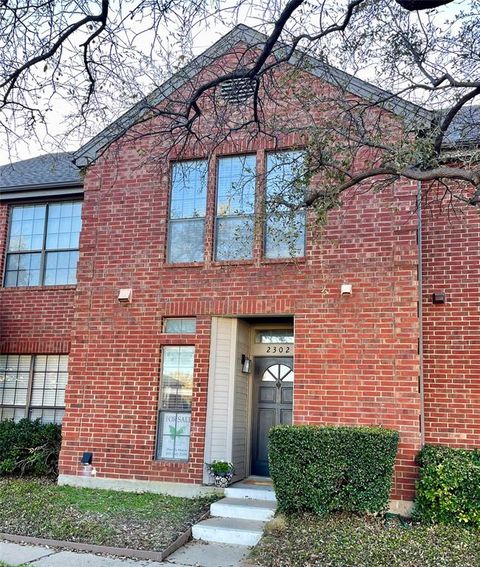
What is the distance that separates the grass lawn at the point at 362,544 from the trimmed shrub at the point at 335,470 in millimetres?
204

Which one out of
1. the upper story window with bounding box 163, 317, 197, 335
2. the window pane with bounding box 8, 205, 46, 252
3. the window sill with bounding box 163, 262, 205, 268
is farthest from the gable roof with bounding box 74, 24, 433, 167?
the upper story window with bounding box 163, 317, 197, 335

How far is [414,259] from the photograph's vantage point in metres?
8.95

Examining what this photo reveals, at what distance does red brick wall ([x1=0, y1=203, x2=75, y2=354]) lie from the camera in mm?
12070

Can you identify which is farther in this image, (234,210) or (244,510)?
(234,210)

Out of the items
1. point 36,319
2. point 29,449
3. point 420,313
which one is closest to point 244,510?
point 420,313

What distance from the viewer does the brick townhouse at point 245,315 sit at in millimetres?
8977

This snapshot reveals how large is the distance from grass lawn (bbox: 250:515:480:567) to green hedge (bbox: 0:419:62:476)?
5.03 m

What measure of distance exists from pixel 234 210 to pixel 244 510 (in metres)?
4.75

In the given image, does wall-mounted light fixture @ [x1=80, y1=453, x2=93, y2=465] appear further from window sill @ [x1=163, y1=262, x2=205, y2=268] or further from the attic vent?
the attic vent

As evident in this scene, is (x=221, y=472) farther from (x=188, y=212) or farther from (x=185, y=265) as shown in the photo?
(x=188, y=212)

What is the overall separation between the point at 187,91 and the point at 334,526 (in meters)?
7.44

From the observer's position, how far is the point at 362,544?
22.2 ft

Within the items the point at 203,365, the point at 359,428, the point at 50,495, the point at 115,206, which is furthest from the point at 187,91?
the point at 50,495

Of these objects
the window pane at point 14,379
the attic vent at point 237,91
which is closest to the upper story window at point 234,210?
the attic vent at point 237,91
